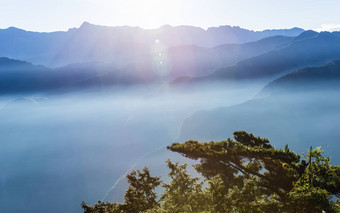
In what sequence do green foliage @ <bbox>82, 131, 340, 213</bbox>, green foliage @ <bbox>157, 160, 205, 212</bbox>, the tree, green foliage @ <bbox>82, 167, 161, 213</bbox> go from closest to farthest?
the tree, green foliage @ <bbox>82, 131, 340, 213</bbox>, green foliage @ <bbox>157, 160, 205, 212</bbox>, green foliage @ <bbox>82, 167, 161, 213</bbox>

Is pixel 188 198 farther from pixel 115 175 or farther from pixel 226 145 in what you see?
pixel 115 175

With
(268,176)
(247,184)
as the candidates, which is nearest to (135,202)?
(268,176)

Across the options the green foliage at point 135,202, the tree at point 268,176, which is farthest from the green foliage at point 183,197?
the green foliage at point 135,202

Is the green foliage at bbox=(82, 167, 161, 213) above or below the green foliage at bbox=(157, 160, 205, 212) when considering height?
above

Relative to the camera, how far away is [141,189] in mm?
18531

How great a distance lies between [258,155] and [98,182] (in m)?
190

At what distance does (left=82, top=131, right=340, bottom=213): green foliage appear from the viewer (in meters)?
9.23

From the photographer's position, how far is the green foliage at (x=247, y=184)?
9.23m

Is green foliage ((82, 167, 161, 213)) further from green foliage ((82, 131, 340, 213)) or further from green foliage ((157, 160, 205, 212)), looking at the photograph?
green foliage ((157, 160, 205, 212))

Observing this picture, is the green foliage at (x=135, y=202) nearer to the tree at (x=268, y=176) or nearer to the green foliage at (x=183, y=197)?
the green foliage at (x=183, y=197)

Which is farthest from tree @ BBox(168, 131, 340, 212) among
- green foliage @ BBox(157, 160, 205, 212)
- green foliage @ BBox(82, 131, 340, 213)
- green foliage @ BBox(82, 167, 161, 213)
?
green foliage @ BBox(82, 167, 161, 213)

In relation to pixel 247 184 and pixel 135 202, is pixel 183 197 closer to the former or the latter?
pixel 247 184

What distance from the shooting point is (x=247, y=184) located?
942 centimetres

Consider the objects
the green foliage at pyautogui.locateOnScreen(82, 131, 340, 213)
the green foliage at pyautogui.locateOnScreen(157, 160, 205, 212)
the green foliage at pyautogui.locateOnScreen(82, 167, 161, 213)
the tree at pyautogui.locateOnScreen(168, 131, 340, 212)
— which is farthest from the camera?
the green foliage at pyautogui.locateOnScreen(82, 167, 161, 213)
